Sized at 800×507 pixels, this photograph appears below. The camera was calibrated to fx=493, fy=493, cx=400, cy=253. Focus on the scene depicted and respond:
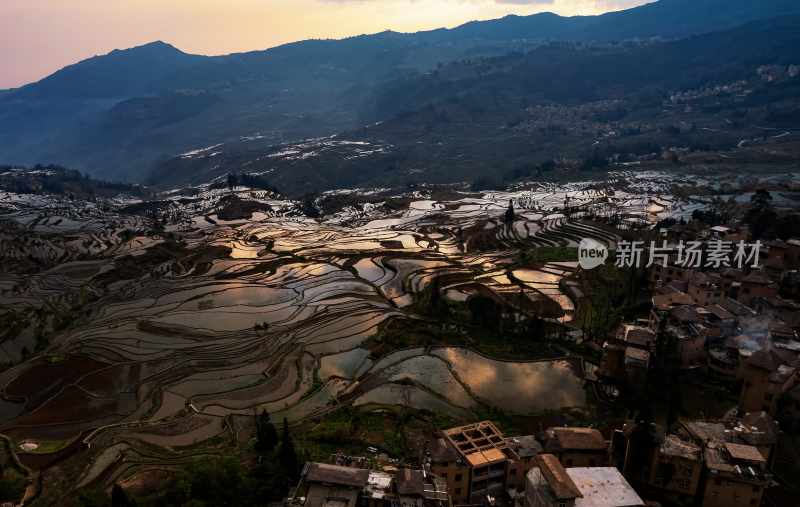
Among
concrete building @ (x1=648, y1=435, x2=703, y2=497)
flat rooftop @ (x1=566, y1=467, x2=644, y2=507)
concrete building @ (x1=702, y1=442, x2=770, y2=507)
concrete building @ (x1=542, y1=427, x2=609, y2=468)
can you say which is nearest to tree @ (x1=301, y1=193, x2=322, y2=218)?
concrete building @ (x1=542, y1=427, x2=609, y2=468)

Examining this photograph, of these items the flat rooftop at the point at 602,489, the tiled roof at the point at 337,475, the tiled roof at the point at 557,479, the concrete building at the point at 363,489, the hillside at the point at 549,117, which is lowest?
the hillside at the point at 549,117

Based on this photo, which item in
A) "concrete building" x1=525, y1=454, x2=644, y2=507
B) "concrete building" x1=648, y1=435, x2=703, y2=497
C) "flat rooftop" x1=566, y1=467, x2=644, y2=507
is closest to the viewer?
"concrete building" x1=525, y1=454, x2=644, y2=507

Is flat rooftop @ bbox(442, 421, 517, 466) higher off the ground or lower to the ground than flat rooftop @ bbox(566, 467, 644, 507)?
lower

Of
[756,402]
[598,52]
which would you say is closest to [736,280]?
[756,402]

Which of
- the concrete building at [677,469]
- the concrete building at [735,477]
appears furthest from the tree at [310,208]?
the concrete building at [735,477]

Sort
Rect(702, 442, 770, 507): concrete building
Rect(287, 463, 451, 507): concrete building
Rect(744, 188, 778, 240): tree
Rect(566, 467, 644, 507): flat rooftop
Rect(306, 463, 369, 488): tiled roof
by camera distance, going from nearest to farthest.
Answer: Rect(566, 467, 644, 507): flat rooftop < Rect(287, 463, 451, 507): concrete building < Rect(306, 463, 369, 488): tiled roof < Rect(702, 442, 770, 507): concrete building < Rect(744, 188, 778, 240): tree

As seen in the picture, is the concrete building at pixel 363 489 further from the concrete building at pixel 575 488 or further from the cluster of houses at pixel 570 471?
the concrete building at pixel 575 488

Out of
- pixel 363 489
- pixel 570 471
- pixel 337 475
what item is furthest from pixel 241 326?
pixel 570 471

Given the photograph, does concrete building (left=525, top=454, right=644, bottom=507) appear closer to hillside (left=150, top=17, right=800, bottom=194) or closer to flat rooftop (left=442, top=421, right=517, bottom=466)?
flat rooftop (left=442, top=421, right=517, bottom=466)
